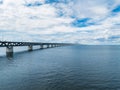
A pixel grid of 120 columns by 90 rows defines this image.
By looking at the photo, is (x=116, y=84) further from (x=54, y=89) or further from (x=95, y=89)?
(x=54, y=89)

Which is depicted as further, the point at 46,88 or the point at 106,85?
the point at 106,85

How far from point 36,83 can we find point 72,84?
23.8 feet

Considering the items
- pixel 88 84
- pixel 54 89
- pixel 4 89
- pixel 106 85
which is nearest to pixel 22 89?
pixel 4 89

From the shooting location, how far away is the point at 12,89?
2786 centimetres

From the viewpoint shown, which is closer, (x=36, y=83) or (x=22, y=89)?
(x=22, y=89)

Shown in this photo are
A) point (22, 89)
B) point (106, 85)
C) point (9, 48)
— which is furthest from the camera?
point (9, 48)

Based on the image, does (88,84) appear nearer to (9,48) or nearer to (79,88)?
(79,88)

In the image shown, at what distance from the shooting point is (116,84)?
3155cm

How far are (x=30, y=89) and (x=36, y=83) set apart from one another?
3.95m

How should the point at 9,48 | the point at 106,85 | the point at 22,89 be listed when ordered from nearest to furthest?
the point at 22,89 < the point at 106,85 < the point at 9,48

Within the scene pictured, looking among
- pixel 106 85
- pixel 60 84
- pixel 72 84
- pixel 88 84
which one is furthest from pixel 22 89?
pixel 106 85

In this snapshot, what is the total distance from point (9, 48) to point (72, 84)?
266ft

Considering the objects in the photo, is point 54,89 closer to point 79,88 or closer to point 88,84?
point 79,88

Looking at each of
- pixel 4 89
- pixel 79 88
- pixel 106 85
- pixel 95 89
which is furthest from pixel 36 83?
pixel 106 85
